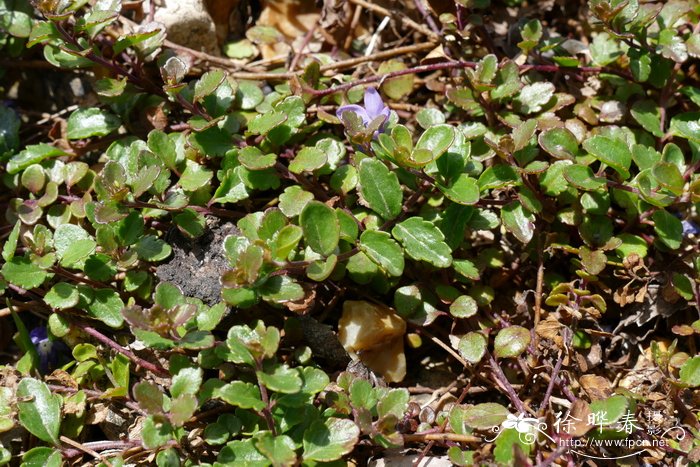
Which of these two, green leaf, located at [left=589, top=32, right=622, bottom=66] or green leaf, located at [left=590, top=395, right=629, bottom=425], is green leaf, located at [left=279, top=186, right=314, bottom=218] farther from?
green leaf, located at [left=589, top=32, right=622, bottom=66]

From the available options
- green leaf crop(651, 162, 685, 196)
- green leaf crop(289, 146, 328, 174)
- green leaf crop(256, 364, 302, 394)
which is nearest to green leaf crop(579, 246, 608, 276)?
green leaf crop(651, 162, 685, 196)

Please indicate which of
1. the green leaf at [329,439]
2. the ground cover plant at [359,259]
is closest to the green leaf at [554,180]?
the ground cover plant at [359,259]

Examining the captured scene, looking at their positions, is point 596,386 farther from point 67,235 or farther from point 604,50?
point 67,235

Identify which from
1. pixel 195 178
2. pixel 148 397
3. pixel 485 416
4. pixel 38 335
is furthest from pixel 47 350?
pixel 485 416

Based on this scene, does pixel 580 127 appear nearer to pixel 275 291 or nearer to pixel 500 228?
pixel 500 228

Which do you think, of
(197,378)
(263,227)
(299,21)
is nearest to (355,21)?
(299,21)
